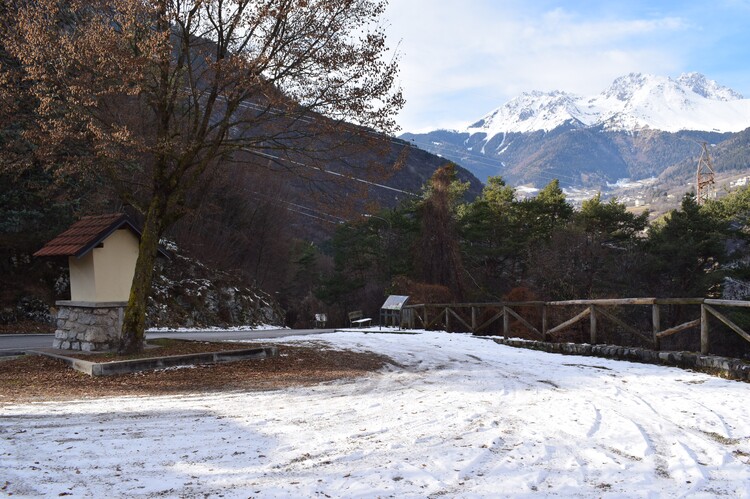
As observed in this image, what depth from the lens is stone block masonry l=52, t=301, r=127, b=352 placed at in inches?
458

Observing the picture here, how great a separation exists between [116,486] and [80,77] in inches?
345

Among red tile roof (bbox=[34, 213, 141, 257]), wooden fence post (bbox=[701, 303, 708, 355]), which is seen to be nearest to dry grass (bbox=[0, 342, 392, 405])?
red tile roof (bbox=[34, 213, 141, 257])

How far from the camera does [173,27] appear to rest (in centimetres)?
1123

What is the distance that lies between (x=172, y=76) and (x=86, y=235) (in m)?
3.74

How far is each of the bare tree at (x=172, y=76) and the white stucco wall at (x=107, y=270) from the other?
3.47 ft

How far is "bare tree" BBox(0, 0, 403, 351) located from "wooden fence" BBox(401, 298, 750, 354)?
5.96 m

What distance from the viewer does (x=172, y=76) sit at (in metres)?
11.1

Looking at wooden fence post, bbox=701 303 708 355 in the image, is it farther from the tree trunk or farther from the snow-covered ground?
the tree trunk

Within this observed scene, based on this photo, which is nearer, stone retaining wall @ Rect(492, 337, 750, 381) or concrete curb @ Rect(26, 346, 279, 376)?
stone retaining wall @ Rect(492, 337, 750, 381)

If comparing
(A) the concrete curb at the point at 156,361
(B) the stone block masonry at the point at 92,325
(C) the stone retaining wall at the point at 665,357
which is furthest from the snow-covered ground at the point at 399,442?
(B) the stone block masonry at the point at 92,325

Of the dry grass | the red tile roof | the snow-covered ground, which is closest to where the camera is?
the snow-covered ground

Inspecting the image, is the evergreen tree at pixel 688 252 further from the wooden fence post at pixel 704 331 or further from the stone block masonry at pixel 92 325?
Result: the stone block masonry at pixel 92 325

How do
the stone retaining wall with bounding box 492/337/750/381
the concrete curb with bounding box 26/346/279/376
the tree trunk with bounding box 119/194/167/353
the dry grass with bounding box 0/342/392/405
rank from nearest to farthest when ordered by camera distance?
1. the dry grass with bounding box 0/342/392/405
2. the stone retaining wall with bounding box 492/337/750/381
3. the concrete curb with bounding box 26/346/279/376
4. the tree trunk with bounding box 119/194/167/353

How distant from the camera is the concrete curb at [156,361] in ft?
31.4
